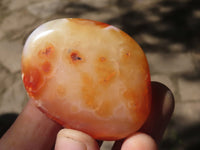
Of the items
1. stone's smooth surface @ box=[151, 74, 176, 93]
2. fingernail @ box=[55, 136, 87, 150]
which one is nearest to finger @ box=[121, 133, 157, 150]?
fingernail @ box=[55, 136, 87, 150]

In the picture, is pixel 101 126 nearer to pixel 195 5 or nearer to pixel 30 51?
pixel 30 51

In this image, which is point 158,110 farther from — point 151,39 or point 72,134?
point 151,39

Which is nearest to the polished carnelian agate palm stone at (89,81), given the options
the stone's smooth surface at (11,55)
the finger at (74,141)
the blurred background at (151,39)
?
the finger at (74,141)

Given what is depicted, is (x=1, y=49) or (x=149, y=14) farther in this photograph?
(x=149, y=14)

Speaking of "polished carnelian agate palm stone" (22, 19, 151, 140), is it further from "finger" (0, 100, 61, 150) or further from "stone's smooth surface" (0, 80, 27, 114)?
"stone's smooth surface" (0, 80, 27, 114)

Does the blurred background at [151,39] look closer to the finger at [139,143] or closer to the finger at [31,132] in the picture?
the finger at [31,132]

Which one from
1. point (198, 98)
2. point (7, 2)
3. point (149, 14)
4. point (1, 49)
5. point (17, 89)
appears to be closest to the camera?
point (198, 98)

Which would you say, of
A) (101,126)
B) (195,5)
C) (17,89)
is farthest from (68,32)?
(195,5)
